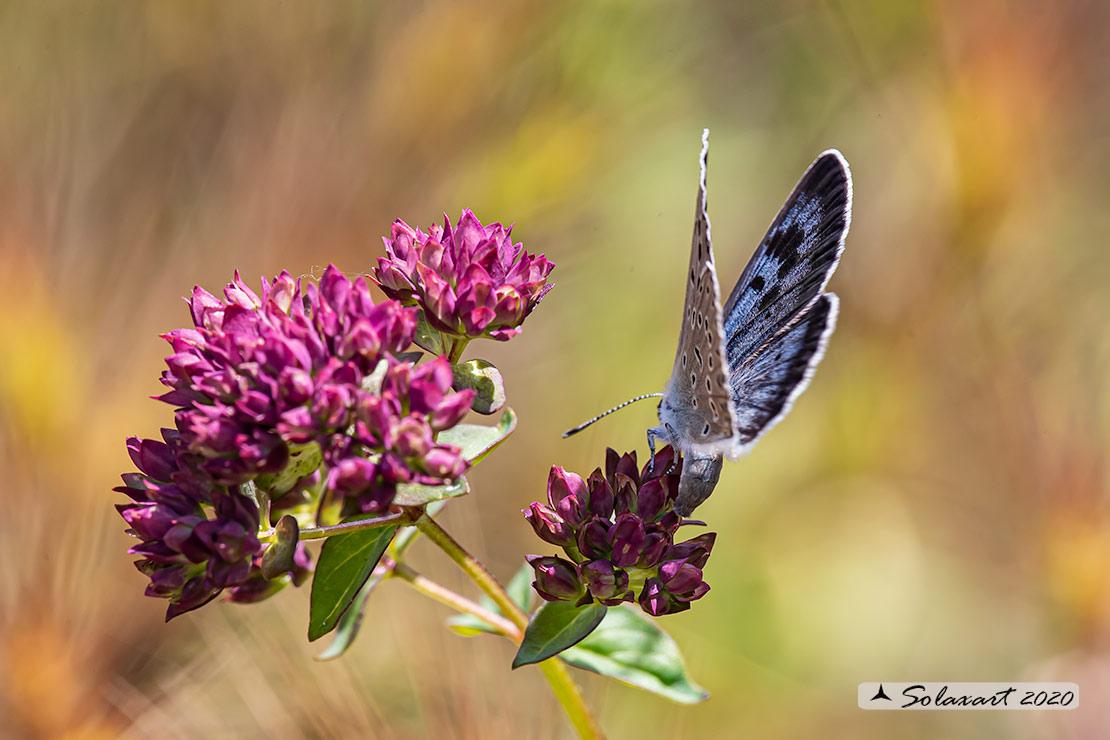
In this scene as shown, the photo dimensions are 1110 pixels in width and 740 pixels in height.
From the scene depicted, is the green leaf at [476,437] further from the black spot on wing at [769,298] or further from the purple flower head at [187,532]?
the black spot on wing at [769,298]

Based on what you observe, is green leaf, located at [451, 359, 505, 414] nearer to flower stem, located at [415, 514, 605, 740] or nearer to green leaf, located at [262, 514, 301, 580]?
flower stem, located at [415, 514, 605, 740]

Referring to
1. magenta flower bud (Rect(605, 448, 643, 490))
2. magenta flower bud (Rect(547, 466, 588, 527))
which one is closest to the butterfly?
magenta flower bud (Rect(605, 448, 643, 490))

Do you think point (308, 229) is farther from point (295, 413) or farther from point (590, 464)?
point (295, 413)

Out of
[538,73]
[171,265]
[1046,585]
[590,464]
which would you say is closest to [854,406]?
[1046,585]

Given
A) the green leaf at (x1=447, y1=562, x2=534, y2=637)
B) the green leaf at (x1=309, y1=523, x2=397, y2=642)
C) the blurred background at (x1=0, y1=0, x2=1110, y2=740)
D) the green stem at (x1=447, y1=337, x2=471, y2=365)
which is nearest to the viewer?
the green leaf at (x1=309, y1=523, x2=397, y2=642)

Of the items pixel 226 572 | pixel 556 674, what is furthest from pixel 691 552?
pixel 226 572

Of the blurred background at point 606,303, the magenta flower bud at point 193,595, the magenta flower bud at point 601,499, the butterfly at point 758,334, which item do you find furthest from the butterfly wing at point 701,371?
the magenta flower bud at point 193,595
